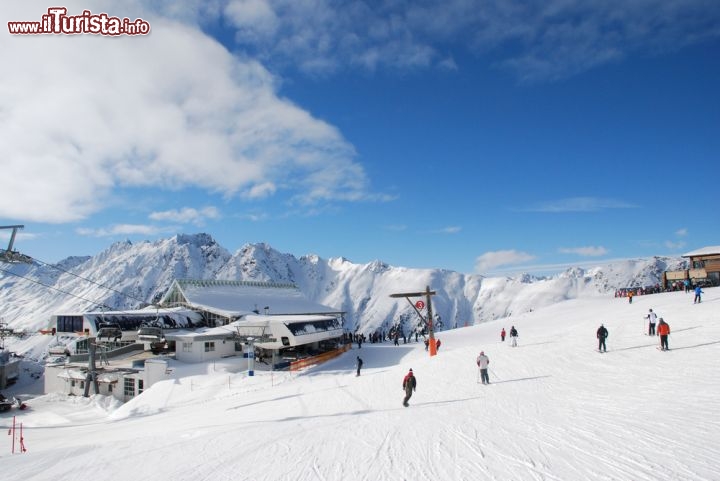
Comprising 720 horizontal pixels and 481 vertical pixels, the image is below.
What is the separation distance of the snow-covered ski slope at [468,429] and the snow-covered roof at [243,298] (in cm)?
2755

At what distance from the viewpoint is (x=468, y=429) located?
11266 millimetres

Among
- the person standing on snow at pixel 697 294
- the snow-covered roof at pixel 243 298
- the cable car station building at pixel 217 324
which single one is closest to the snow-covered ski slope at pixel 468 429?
the person standing on snow at pixel 697 294

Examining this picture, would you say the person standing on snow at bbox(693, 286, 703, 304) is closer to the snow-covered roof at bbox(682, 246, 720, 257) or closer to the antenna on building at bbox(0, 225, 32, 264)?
the snow-covered roof at bbox(682, 246, 720, 257)

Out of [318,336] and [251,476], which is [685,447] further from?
[318,336]

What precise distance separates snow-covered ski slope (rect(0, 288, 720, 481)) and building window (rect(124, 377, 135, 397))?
1179 cm

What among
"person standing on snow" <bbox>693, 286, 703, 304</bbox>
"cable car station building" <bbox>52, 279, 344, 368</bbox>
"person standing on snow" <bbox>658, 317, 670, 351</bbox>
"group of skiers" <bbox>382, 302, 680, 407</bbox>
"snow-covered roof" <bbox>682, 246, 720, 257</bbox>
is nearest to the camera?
"group of skiers" <bbox>382, 302, 680, 407</bbox>

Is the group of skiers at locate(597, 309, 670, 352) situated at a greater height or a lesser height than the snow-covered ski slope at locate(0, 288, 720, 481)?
greater

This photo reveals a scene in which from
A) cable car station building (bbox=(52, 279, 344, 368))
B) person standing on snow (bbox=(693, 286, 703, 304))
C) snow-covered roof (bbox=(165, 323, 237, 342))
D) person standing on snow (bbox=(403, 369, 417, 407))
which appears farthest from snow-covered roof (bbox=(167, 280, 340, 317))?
person standing on snow (bbox=(693, 286, 703, 304))

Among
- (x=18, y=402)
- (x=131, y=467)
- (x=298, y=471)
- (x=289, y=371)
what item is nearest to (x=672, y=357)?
(x=298, y=471)

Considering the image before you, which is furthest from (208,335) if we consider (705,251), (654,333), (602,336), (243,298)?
(705,251)

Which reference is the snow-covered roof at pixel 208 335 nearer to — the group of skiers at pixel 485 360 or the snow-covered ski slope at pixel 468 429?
the snow-covered ski slope at pixel 468 429

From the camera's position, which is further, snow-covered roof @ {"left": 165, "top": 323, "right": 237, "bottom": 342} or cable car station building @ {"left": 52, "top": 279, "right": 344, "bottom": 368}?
snow-covered roof @ {"left": 165, "top": 323, "right": 237, "bottom": 342}

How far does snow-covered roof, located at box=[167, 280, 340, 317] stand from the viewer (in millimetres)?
51719

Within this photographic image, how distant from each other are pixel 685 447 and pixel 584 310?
3657cm
